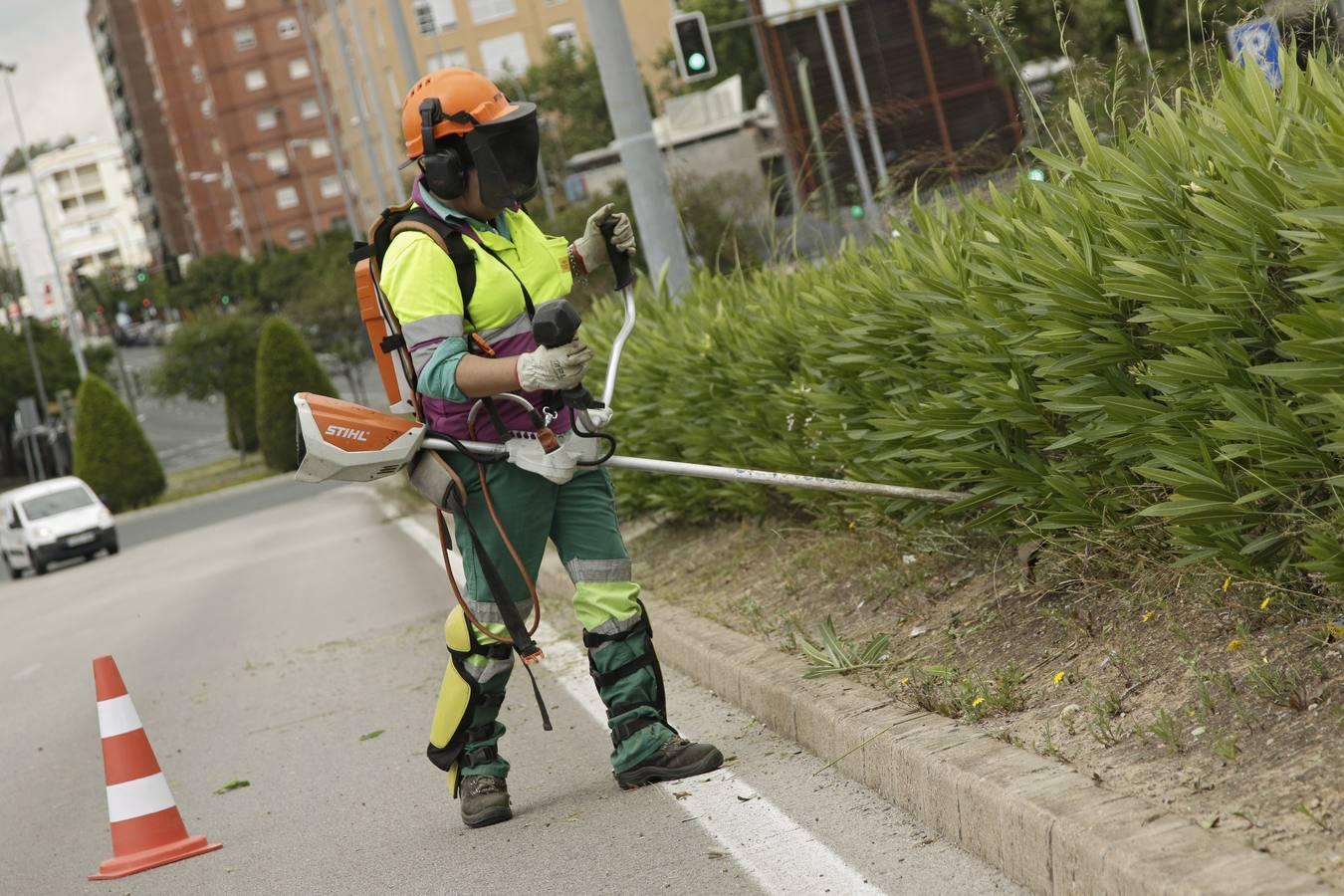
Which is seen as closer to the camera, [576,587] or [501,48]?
[576,587]

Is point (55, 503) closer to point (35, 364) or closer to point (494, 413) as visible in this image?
point (494, 413)

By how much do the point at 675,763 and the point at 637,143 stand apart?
6.56 m

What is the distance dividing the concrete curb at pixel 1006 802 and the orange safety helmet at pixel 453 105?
201 cm

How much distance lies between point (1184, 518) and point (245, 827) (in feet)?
11.3

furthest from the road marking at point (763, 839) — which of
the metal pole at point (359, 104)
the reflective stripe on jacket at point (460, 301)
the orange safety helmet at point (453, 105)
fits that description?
the metal pole at point (359, 104)

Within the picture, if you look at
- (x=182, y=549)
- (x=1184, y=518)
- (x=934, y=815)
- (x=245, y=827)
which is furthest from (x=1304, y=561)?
(x=182, y=549)

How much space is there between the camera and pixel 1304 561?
13.5 ft

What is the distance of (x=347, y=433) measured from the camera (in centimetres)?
502

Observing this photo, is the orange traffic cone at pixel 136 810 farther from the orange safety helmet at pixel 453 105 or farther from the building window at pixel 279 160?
the building window at pixel 279 160

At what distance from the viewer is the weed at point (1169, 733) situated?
389 cm

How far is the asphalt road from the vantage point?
14.7 feet

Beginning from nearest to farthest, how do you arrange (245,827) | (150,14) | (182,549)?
1. (245,827)
2. (182,549)
3. (150,14)

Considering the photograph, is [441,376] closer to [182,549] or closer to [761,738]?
[761,738]

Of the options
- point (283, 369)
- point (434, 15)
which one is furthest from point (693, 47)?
point (434, 15)
